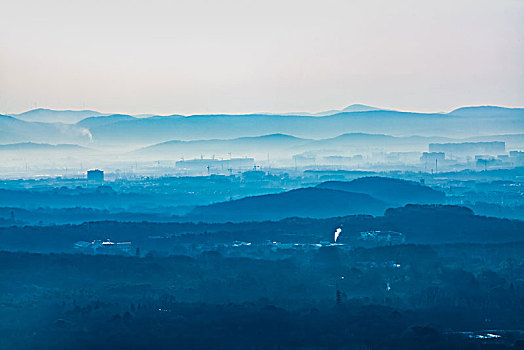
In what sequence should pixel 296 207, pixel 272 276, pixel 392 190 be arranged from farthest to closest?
1. pixel 392 190
2. pixel 296 207
3. pixel 272 276

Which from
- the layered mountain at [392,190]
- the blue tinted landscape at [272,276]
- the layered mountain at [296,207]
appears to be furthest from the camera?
the layered mountain at [392,190]

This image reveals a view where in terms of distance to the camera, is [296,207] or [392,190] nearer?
[296,207]

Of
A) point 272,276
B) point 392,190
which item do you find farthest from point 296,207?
point 272,276

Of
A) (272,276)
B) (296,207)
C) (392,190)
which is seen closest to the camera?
(272,276)

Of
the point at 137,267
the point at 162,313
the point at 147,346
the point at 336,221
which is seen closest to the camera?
the point at 147,346

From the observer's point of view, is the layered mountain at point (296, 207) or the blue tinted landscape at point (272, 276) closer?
the blue tinted landscape at point (272, 276)

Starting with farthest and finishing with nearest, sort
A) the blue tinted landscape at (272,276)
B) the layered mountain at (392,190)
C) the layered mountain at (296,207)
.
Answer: the layered mountain at (392,190)
the layered mountain at (296,207)
the blue tinted landscape at (272,276)

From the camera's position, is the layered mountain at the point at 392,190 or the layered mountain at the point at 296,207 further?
the layered mountain at the point at 392,190

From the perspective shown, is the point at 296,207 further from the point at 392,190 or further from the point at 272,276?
the point at 272,276

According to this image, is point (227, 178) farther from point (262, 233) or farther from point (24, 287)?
point (24, 287)

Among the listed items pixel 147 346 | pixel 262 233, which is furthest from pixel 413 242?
pixel 147 346

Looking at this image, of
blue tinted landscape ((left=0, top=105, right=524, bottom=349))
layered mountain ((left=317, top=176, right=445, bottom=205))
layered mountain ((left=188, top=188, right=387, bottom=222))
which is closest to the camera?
blue tinted landscape ((left=0, top=105, right=524, bottom=349))
